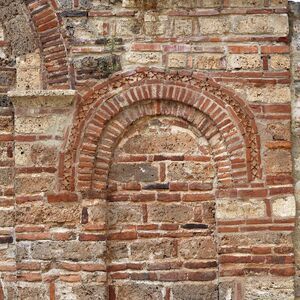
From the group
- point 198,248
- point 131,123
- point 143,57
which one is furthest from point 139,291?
point 143,57

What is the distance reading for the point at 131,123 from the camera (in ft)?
16.0

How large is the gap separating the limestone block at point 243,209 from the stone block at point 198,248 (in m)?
0.26

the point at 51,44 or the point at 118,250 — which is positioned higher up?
the point at 51,44

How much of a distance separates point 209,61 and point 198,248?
1.61 metres

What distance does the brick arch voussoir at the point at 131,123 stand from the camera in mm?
4797

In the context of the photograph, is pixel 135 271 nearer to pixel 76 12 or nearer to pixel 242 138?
pixel 242 138

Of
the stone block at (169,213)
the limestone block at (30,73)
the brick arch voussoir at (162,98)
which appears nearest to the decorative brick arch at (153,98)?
the brick arch voussoir at (162,98)

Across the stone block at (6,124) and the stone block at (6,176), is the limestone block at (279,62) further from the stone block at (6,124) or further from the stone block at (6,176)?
the stone block at (6,176)

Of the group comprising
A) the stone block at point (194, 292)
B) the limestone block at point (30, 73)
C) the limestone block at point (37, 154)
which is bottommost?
the stone block at point (194, 292)

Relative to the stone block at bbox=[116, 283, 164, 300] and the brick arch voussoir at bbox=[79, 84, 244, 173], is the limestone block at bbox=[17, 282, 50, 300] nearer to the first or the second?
the stone block at bbox=[116, 283, 164, 300]

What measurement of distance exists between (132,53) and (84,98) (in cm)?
57

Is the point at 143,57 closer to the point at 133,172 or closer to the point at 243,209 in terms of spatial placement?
the point at 133,172

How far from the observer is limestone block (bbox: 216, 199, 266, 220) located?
4.73 m

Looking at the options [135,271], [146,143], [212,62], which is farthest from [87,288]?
[212,62]
